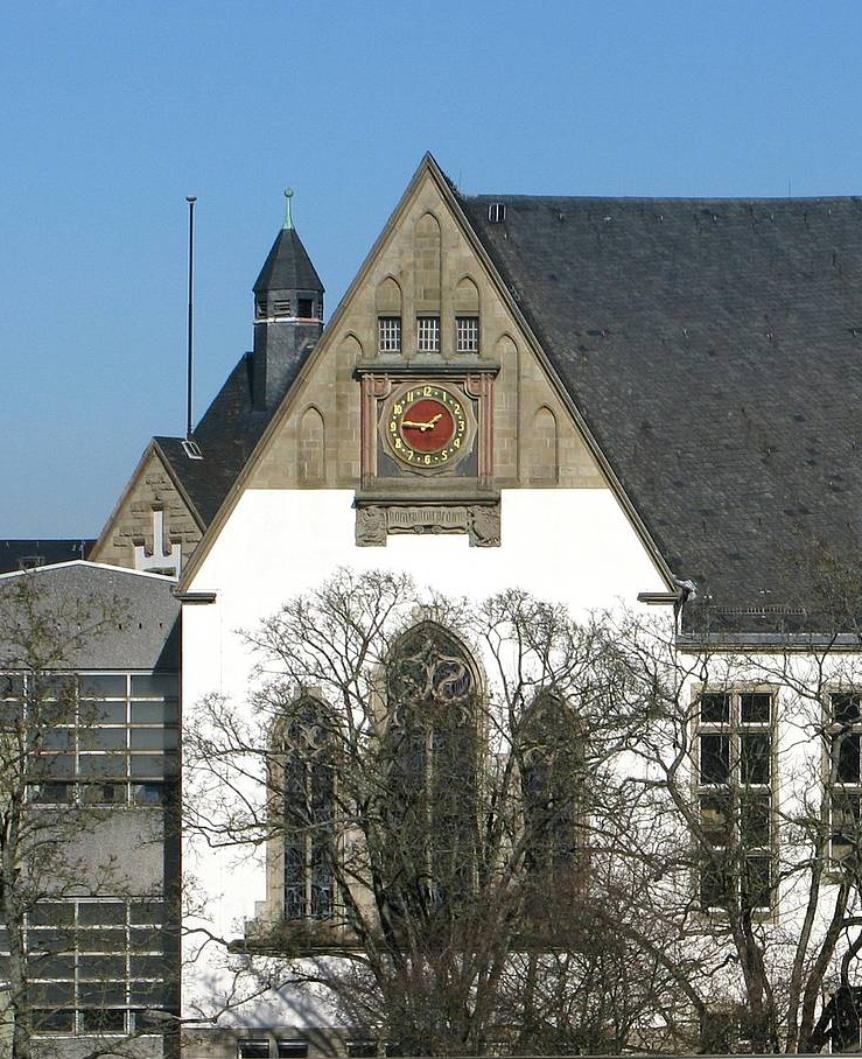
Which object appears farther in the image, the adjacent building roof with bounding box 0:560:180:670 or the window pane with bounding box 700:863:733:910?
the adjacent building roof with bounding box 0:560:180:670

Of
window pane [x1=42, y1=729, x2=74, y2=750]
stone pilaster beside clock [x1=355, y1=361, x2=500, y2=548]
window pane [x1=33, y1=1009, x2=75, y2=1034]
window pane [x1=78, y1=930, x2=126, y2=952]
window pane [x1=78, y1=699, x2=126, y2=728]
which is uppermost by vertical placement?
stone pilaster beside clock [x1=355, y1=361, x2=500, y2=548]

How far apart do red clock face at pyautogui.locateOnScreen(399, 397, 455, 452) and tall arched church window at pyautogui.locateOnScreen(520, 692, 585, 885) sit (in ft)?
20.4

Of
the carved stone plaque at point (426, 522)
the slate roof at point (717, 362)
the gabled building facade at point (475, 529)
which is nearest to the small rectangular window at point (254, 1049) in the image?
the gabled building facade at point (475, 529)

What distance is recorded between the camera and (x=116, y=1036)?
165 ft

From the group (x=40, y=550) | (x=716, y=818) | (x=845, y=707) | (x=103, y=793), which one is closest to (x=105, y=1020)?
(x=103, y=793)

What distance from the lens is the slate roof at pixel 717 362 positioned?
51.3 m

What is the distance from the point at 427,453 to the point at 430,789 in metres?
7.38

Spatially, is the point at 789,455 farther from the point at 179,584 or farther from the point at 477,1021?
the point at 477,1021

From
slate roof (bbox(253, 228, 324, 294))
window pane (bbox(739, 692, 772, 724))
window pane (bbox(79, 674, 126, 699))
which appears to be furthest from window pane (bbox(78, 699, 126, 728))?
slate roof (bbox(253, 228, 324, 294))

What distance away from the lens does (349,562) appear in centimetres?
4862

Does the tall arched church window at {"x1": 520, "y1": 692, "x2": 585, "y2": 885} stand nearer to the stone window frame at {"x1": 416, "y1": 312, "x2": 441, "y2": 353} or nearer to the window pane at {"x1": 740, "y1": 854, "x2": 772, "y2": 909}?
the window pane at {"x1": 740, "y1": 854, "x2": 772, "y2": 909}

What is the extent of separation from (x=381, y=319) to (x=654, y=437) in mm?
6577

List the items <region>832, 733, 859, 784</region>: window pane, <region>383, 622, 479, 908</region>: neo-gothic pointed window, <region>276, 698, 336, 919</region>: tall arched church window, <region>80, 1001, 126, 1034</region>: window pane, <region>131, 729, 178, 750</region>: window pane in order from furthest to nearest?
<region>131, 729, 178, 750</region>: window pane
<region>80, 1001, 126, 1034</region>: window pane
<region>832, 733, 859, 784</region>: window pane
<region>276, 698, 336, 919</region>: tall arched church window
<region>383, 622, 479, 908</region>: neo-gothic pointed window

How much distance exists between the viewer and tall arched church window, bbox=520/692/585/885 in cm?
4219
